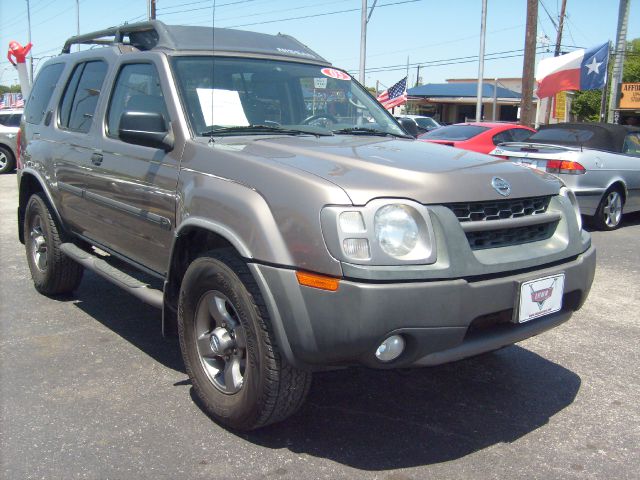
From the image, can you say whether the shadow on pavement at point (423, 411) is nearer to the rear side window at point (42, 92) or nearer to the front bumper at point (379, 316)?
the front bumper at point (379, 316)

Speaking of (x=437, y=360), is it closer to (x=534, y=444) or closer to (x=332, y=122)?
(x=534, y=444)

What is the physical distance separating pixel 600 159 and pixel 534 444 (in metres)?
6.73

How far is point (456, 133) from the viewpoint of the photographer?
12.7 metres

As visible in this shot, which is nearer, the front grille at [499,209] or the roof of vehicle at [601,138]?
the front grille at [499,209]

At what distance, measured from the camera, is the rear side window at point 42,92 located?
543cm

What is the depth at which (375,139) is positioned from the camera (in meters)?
3.94

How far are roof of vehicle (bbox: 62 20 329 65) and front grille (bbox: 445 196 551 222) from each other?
191cm

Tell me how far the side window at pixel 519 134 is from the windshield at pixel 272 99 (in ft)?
29.2

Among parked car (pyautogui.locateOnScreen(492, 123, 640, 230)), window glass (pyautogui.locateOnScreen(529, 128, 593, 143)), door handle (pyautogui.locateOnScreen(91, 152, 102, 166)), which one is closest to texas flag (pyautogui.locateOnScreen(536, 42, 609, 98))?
parked car (pyautogui.locateOnScreen(492, 123, 640, 230))

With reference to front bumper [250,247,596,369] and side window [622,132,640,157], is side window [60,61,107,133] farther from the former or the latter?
side window [622,132,640,157]

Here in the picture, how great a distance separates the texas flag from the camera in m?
16.9

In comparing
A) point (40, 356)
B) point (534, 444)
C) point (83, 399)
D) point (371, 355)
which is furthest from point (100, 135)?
point (534, 444)

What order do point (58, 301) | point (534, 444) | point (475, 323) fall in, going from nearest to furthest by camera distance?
1. point (475, 323)
2. point (534, 444)
3. point (58, 301)

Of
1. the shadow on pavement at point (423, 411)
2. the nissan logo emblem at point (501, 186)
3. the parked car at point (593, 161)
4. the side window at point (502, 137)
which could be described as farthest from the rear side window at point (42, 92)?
the side window at point (502, 137)
